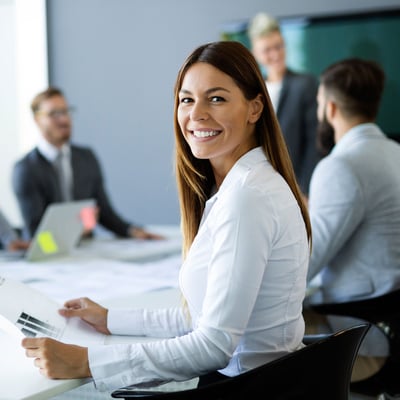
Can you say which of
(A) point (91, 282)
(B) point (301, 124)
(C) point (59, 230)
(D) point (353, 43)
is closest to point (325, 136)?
(A) point (91, 282)

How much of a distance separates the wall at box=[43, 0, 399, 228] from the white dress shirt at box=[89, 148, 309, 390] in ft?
12.8

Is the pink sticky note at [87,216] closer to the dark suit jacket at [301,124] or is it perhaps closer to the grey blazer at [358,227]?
the grey blazer at [358,227]

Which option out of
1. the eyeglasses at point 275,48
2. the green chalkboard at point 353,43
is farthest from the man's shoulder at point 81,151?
the green chalkboard at point 353,43

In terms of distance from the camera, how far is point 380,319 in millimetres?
2141

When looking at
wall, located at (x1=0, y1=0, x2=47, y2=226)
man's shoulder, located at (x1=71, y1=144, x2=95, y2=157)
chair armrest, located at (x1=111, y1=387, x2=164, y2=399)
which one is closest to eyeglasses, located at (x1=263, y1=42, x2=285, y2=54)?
man's shoulder, located at (x1=71, y1=144, x2=95, y2=157)

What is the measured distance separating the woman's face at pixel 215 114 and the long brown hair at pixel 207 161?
0.02 metres

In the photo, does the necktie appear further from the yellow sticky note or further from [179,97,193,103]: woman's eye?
[179,97,193,103]: woman's eye

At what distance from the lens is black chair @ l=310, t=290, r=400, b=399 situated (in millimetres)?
2127

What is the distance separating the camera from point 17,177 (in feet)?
12.5

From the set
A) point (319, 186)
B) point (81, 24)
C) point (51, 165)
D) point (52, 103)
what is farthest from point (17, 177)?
point (81, 24)

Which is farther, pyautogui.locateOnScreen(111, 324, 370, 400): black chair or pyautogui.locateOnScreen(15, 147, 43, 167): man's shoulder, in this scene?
pyautogui.locateOnScreen(15, 147, 43, 167): man's shoulder

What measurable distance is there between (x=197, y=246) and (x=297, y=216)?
23cm

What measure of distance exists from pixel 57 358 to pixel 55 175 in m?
2.59

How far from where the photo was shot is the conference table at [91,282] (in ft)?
4.62
